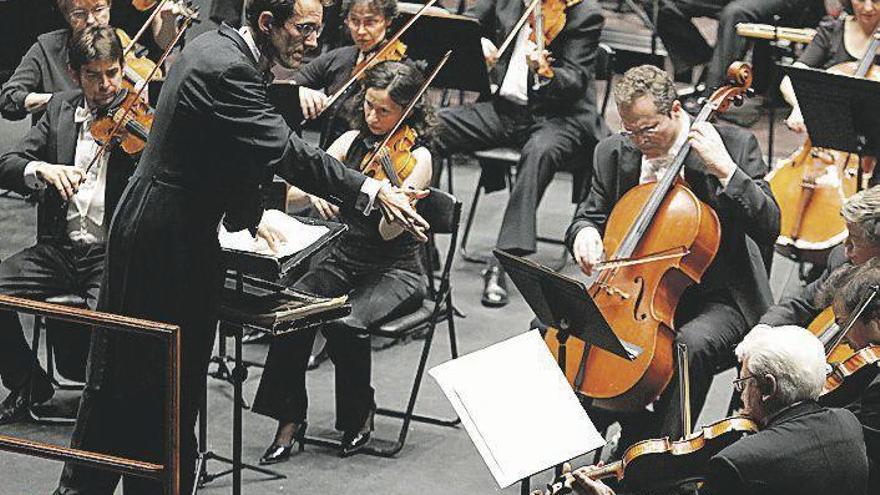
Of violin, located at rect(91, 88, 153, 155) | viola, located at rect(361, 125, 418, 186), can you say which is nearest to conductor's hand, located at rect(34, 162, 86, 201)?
violin, located at rect(91, 88, 153, 155)

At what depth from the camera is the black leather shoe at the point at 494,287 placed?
20.7 feet

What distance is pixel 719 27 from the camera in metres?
7.54

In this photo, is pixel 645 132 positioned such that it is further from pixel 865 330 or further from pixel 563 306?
pixel 865 330

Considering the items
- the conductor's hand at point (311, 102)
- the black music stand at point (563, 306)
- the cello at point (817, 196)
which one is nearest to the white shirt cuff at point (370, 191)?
the black music stand at point (563, 306)

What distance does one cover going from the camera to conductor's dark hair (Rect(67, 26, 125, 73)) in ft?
16.3

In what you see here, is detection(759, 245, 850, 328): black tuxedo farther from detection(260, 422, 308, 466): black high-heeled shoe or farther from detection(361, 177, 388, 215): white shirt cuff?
detection(260, 422, 308, 466): black high-heeled shoe

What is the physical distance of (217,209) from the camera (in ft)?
12.4

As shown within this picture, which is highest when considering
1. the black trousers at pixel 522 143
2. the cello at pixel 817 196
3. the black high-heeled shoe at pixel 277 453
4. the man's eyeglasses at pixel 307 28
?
the man's eyeglasses at pixel 307 28

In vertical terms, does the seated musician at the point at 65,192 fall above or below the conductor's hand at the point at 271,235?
below

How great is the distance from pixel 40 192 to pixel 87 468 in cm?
144

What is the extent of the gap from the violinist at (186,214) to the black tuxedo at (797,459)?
134 centimetres

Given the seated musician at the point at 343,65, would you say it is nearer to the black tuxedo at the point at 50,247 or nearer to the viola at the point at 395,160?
the viola at the point at 395,160

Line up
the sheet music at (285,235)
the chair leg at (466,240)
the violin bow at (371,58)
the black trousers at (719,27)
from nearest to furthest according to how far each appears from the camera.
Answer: the sheet music at (285,235) < the violin bow at (371,58) < the chair leg at (466,240) < the black trousers at (719,27)

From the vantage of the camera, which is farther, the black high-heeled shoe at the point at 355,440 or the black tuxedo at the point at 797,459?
the black high-heeled shoe at the point at 355,440
